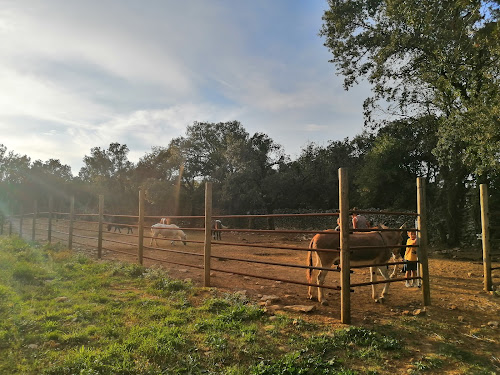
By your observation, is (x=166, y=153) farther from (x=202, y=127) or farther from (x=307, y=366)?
(x=307, y=366)

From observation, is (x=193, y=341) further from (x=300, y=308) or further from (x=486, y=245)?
(x=486, y=245)

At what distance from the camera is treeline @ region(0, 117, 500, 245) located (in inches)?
645

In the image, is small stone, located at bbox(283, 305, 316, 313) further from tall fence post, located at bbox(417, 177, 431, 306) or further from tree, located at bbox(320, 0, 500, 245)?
tree, located at bbox(320, 0, 500, 245)

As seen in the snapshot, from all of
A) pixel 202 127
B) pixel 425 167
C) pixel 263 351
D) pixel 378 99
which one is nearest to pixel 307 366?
pixel 263 351

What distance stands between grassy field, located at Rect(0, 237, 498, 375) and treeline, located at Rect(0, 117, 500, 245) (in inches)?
511

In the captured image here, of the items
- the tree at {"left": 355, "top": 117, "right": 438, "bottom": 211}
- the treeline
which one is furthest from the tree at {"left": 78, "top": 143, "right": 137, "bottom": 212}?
the tree at {"left": 355, "top": 117, "right": 438, "bottom": 211}

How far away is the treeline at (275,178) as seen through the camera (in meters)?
16.4

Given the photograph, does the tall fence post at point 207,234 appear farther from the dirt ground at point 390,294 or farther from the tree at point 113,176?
→ the tree at point 113,176

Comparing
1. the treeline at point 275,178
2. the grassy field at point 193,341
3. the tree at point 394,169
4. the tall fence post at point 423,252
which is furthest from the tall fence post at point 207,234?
the tree at point 394,169

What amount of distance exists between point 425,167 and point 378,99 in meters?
9.51

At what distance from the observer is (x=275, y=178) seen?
28.2m

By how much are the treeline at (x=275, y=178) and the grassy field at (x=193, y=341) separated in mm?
12985

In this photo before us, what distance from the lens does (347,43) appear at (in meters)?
14.6

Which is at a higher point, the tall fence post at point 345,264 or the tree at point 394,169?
the tree at point 394,169
